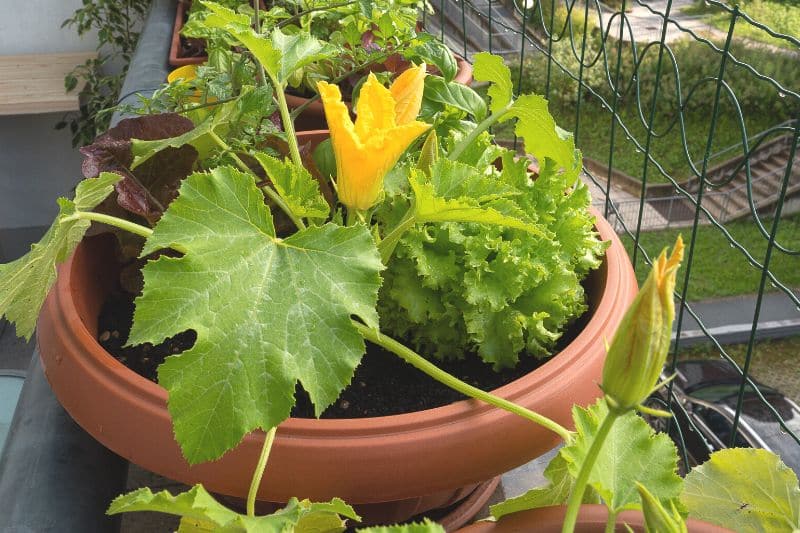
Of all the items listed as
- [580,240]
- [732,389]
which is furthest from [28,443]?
[732,389]

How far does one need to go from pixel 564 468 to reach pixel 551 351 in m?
0.19

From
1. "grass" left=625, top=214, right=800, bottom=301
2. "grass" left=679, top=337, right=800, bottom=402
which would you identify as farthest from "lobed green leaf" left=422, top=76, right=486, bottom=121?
"grass" left=625, top=214, right=800, bottom=301

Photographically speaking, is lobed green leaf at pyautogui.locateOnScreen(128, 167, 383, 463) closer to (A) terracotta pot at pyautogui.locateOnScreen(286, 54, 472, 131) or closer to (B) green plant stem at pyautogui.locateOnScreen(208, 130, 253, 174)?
(B) green plant stem at pyautogui.locateOnScreen(208, 130, 253, 174)

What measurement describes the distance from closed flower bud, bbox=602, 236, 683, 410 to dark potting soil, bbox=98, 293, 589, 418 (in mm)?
360

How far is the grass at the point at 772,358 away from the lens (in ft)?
28.6

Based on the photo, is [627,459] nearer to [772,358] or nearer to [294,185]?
[294,185]

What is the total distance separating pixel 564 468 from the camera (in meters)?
0.66

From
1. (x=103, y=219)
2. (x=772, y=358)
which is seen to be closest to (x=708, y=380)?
(x=772, y=358)

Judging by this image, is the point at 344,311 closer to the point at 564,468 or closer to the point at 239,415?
the point at 239,415

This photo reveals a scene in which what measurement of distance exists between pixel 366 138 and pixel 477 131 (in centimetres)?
17

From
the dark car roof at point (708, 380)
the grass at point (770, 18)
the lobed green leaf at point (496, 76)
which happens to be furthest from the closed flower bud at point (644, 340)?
the grass at point (770, 18)

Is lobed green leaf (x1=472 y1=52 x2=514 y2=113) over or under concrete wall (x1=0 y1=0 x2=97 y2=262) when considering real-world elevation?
over

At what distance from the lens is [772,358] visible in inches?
358

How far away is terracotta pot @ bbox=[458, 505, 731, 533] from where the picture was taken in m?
0.55
